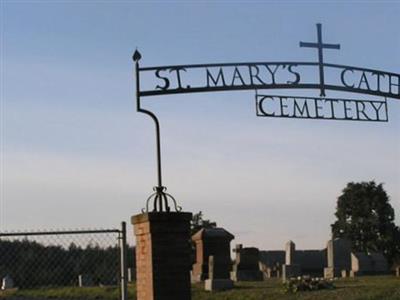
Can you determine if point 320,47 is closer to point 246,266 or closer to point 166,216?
point 166,216

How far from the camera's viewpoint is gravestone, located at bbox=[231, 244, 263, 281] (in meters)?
29.7

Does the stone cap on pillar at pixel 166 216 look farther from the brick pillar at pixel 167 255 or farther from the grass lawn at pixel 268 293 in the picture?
the grass lawn at pixel 268 293

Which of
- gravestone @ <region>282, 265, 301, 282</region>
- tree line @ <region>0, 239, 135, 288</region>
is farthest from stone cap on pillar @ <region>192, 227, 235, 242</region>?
tree line @ <region>0, 239, 135, 288</region>

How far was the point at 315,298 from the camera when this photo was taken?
1973 centimetres

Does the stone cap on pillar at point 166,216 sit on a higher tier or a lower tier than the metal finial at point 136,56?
lower

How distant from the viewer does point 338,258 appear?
114 ft

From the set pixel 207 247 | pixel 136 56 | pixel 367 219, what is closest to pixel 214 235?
pixel 207 247

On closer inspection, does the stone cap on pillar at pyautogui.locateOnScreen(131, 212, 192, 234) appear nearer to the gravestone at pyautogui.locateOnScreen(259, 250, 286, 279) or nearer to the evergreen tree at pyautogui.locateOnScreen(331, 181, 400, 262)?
the gravestone at pyautogui.locateOnScreen(259, 250, 286, 279)

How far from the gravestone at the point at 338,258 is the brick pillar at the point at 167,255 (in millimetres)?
25864

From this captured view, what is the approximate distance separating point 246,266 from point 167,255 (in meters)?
22.2

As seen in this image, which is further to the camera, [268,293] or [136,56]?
[268,293]

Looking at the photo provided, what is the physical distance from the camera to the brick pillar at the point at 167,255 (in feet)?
28.8

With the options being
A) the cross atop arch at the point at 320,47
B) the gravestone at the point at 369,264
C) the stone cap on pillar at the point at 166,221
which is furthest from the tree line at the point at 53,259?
the gravestone at the point at 369,264

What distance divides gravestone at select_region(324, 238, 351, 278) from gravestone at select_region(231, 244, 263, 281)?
4.54m
